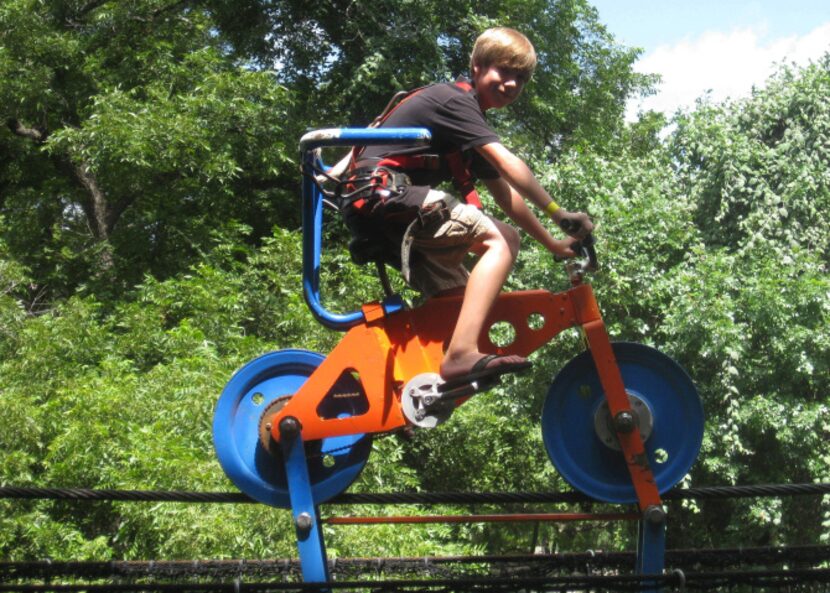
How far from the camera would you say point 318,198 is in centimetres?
262

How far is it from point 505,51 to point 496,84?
0.29ft

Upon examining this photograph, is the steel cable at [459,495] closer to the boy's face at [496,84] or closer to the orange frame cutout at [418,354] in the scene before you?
the orange frame cutout at [418,354]

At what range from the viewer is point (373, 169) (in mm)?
2502

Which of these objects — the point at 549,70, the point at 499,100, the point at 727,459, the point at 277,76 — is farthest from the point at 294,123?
the point at 499,100

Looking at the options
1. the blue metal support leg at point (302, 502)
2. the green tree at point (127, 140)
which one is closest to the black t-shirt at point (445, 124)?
the blue metal support leg at point (302, 502)

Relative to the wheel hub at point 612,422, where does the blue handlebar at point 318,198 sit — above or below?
above

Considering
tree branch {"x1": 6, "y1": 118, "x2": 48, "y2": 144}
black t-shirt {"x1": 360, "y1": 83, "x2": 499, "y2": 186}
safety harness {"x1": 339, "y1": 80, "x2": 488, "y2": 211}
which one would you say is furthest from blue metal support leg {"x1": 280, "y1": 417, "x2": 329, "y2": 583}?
tree branch {"x1": 6, "y1": 118, "x2": 48, "y2": 144}

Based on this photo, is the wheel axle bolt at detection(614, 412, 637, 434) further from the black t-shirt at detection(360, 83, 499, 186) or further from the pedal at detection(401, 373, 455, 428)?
the black t-shirt at detection(360, 83, 499, 186)

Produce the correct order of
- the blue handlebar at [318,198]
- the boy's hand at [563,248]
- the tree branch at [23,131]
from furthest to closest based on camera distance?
the tree branch at [23,131], the boy's hand at [563,248], the blue handlebar at [318,198]

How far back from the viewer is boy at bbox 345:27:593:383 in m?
2.47

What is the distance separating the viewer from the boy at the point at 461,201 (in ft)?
8.09

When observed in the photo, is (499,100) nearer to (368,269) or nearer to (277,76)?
(368,269)

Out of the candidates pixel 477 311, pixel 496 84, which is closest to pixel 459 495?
pixel 477 311

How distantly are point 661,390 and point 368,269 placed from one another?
5.89 metres
